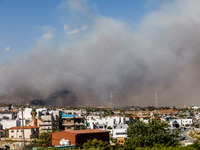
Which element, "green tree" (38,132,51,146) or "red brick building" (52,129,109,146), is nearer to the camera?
"red brick building" (52,129,109,146)

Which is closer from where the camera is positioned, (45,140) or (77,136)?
(77,136)

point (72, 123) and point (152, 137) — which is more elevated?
point (72, 123)

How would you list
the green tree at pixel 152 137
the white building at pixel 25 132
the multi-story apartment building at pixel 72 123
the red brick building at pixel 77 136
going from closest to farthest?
the green tree at pixel 152 137
the red brick building at pixel 77 136
the white building at pixel 25 132
the multi-story apartment building at pixel 72 123

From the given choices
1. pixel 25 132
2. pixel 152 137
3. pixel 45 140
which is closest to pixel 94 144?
pixel 152 137

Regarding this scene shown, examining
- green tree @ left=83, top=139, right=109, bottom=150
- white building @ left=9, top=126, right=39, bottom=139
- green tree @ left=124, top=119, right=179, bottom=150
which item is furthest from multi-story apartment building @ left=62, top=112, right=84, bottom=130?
green tree @ left=124, top=119, right=179, bottom=150

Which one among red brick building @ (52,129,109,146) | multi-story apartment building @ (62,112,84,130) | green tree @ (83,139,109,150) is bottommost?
green tree @ (83,139,109,150)

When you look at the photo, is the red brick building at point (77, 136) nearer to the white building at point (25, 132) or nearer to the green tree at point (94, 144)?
the green tree at point (94, 144)

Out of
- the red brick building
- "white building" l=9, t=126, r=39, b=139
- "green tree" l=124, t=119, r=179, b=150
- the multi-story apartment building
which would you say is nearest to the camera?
"green tree" l=124, t=119, r=179, b=150

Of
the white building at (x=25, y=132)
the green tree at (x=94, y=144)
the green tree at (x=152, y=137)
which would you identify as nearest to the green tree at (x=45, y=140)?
the green tree at (x=94, y=144)

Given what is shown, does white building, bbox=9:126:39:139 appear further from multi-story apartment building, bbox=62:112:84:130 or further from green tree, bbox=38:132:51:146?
green tree, bbox=38:132:51:146

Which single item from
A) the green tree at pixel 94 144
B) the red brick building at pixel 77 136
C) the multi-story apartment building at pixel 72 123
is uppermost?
the multi-story apartment building at pixel 72 123

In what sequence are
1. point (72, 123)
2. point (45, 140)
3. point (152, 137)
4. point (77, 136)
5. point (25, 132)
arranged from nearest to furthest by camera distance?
point (152, 137) < point (77, 136) < point (45, 140) < point (72, 123) < point (25, 132)

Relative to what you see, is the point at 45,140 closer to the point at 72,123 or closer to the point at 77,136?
the point at 77,136

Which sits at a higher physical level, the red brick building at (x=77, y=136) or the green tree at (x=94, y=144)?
the red brick building at (x=77, y=136)
